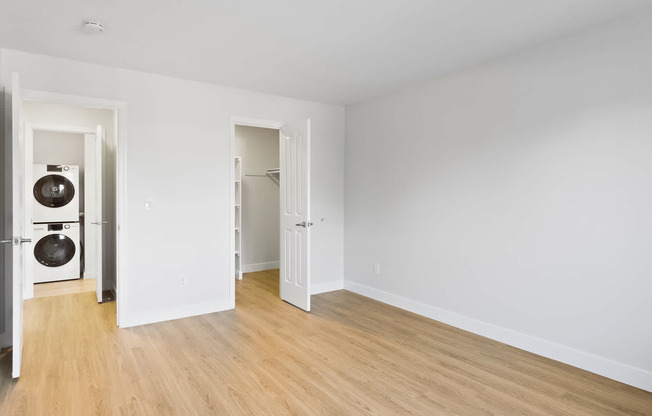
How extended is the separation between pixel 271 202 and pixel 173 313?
113 inches

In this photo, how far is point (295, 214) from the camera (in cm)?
439

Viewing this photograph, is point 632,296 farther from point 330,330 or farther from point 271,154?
point 271,154

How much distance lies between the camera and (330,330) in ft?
11.8

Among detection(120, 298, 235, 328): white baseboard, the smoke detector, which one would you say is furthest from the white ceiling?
detection(120, 298, 235, 328): white baseboard

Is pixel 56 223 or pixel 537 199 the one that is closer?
pixel 537 199

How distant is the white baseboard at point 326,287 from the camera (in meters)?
4.93

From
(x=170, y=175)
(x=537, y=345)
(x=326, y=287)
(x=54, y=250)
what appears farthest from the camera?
(x=54, y=250)

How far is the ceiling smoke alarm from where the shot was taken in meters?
2.63

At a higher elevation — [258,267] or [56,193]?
[56,193]

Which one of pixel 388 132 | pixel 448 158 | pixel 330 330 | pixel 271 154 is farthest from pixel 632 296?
pixel 271 154

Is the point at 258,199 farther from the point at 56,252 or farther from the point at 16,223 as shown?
the point at 16,223

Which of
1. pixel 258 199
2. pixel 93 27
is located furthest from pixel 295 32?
pixel 258 199

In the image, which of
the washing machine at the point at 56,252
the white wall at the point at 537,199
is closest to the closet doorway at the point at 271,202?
the white wall at the point at 537,199

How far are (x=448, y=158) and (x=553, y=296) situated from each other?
1.54 metres
